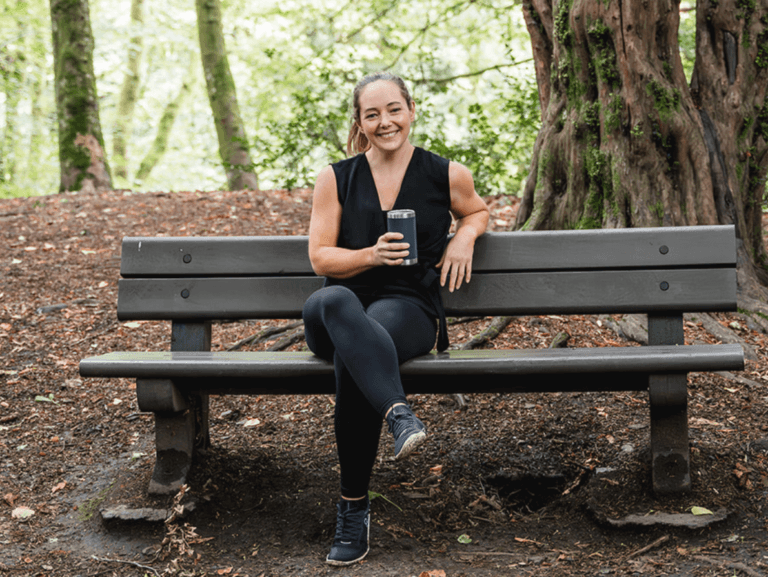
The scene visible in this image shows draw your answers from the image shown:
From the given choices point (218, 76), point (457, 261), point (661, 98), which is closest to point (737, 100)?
point (661, 98)

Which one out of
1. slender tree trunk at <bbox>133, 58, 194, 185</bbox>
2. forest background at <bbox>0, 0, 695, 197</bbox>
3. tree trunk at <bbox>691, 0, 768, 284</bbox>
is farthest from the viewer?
slender tree trunk at <bbox>133, 58, 194, 185</bbox>

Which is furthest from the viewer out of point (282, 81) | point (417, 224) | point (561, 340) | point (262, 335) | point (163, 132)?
point (163, 132)

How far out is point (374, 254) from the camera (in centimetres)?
286

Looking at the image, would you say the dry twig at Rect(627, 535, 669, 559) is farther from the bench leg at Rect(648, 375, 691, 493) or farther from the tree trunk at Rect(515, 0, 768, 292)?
the tree trunk at Rect(515, 0, 768, 292)

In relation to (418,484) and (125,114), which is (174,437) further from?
(125,114)

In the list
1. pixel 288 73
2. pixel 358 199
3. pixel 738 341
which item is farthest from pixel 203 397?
pixel 288 73

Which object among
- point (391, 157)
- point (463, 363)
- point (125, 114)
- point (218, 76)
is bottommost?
point (463, 363)

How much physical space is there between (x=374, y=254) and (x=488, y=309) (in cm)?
75

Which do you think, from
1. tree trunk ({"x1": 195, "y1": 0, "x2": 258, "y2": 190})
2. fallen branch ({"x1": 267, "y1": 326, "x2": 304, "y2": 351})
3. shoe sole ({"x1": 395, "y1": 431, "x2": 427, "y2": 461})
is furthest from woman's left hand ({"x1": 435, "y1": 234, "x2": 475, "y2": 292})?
tree trunk ({"x1": 195, "y1": 0, "x2": 258, "y2": 190})

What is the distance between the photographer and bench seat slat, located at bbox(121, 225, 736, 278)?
328 cm

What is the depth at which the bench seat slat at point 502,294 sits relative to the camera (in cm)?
327

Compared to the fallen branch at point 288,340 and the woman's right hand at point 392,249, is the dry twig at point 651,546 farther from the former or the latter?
the fallen branch at point 288,340

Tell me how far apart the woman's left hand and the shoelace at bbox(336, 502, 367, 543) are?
962mm

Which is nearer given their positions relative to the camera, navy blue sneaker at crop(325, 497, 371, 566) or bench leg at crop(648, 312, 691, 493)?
navy blue sneaker at crop(325, 497, 371, 566)
